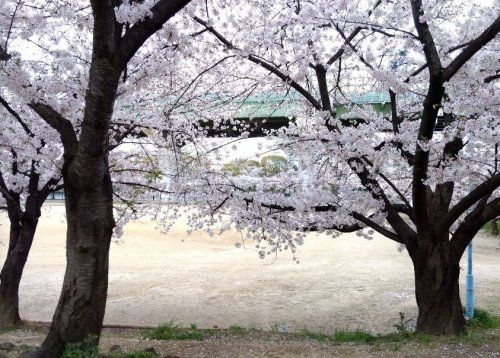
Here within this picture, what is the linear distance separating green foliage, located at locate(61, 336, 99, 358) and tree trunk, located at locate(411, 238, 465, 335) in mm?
5284

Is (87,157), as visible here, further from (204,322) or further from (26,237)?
(204,322)

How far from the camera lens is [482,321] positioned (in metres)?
10.2

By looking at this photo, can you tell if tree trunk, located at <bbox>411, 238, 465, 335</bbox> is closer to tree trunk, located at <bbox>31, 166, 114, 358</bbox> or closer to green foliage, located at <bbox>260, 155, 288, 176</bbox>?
green foliage, located at <bbox>260, 155, 288, 176</bbox>

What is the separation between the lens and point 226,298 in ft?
46.0

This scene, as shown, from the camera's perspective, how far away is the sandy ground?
38.3 ft

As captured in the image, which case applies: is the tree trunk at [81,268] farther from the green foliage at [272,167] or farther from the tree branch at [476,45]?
the green foliage at [272,167]

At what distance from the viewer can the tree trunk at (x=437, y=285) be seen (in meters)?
7.50

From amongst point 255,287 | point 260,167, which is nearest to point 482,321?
point 260,167

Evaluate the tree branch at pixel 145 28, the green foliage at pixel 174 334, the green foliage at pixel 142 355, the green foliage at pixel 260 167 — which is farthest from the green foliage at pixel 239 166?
the tree branch at pixel 145 28

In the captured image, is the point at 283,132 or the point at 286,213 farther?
the point at 286,213

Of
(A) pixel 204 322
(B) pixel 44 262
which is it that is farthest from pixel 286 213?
(B) pixel 44 262

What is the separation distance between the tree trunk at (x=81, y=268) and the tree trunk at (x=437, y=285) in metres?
5.25

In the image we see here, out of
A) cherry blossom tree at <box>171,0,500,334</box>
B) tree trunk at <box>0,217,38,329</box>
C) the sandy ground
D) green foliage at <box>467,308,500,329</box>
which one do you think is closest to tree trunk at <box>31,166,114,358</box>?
cherry blossom tree at <box>171,0,500,334</box>

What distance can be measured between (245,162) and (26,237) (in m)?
4.73
